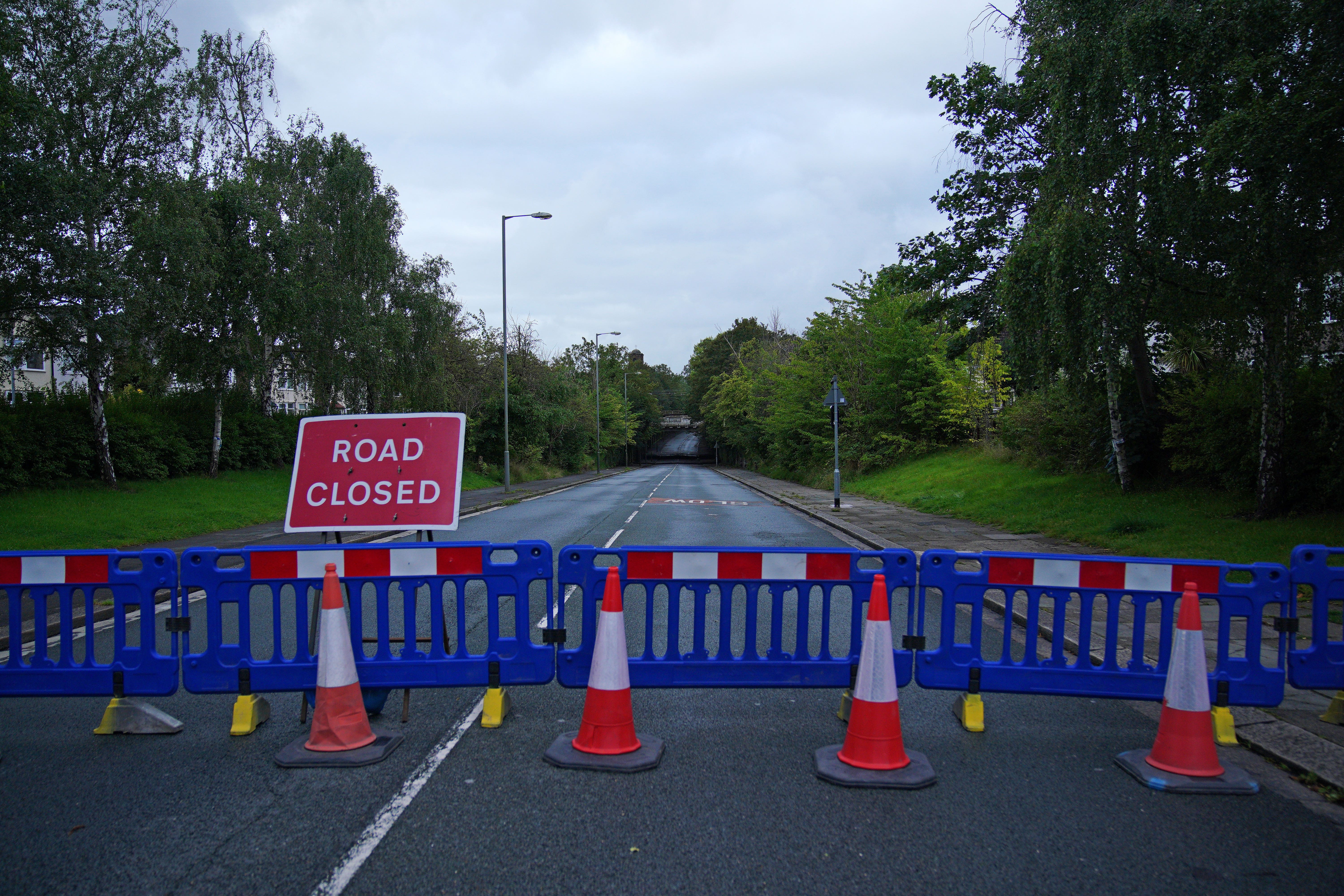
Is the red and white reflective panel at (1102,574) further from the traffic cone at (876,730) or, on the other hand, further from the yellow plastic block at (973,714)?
the traffic cone at (876,730)

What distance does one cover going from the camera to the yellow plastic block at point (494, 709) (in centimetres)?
481

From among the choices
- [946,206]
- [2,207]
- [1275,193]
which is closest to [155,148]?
[2,207]

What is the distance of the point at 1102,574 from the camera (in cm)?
482

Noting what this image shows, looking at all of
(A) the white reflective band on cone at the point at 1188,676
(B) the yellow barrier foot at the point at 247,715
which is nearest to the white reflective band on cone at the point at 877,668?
(A) the white reflective band on cone at the point at 1188,676

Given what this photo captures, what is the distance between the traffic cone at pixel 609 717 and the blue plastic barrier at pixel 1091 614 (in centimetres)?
179

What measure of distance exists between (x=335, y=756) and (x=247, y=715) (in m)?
0.84

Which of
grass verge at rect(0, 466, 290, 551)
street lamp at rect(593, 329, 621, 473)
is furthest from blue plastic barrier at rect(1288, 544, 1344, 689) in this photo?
street lamp at rect(593, 329, 621, 473)

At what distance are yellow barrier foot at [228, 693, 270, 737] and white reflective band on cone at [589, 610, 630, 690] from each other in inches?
82.6

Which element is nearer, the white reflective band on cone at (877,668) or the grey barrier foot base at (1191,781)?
the grey barrier foot base at (1191,781)

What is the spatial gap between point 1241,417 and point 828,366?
22.7 m

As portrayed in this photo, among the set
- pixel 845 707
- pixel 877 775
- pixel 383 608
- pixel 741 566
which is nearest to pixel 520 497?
pixel 383 608

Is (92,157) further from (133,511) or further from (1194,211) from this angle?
(1194,211)

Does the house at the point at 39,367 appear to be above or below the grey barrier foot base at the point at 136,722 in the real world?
above

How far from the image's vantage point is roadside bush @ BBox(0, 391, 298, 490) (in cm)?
1731
